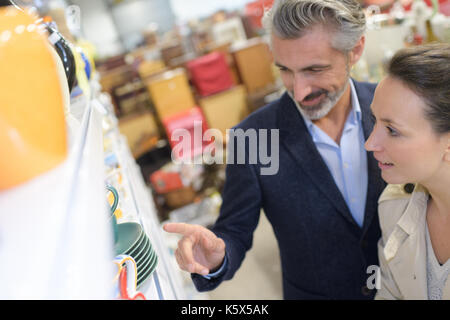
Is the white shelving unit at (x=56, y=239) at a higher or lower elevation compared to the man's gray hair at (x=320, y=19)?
lower

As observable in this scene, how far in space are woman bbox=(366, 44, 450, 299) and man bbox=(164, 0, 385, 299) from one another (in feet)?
0.50

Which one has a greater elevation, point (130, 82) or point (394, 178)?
point (130, 82)

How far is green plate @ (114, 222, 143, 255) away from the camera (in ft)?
2.37

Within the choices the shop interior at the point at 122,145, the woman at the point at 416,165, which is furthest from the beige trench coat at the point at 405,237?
the shop interior at the point at 122,145

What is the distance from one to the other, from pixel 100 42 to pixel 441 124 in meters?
14.0

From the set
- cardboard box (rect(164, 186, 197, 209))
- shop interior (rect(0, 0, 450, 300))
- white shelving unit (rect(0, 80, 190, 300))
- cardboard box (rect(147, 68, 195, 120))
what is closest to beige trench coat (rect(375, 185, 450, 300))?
shop interior (rect(0, 0, 450, 300))

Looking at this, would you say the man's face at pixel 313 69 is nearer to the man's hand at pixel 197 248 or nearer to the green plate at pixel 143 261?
the man's hand at pixel 197 248

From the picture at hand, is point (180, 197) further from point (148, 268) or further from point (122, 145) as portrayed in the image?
point (148, 268)

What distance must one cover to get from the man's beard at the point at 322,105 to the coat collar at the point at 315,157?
6 cm

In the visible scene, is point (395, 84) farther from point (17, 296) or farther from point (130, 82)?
point (130, 82)

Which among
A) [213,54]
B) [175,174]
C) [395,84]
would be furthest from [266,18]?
[213,54]

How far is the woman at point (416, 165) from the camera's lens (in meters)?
0.96

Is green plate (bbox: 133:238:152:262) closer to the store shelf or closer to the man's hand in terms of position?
the man's hand
